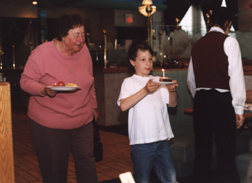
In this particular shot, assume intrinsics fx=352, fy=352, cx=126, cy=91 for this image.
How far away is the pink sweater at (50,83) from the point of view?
7.38 feet

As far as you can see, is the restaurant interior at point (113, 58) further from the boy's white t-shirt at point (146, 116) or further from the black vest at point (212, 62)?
the black vest at point (212, 62)

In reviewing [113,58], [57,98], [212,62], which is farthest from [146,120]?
[113,58]

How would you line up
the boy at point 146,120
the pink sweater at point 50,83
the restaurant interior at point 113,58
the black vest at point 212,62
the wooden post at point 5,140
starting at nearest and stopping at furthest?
the wooden post at point 5,140, the pink sweater at point 50,83, the boy at point 146,120, the black vest at point 212,62, the restaurant interior at point 113,58

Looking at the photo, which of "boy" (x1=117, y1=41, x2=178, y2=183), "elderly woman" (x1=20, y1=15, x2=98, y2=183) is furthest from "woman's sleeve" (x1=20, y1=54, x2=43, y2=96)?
"boy" (x1=117, y1=41, x2=178, y2=183)

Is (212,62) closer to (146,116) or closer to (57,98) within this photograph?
(146,116)

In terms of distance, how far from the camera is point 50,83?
2.29 metres

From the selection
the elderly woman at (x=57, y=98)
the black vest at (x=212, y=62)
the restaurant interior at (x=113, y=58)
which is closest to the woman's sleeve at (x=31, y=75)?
the elderly woman at (x=57, y=98)

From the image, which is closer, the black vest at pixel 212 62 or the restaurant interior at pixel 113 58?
the black vest at pixel 212 62

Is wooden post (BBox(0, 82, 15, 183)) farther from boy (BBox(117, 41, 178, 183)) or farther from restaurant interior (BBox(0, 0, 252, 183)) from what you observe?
boy (BBox(117, 41, 178, 183))

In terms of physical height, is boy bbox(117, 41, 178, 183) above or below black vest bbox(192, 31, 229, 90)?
below

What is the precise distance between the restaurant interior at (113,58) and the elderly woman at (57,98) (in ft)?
0.51

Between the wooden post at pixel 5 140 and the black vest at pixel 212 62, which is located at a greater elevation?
the black vest at pixel 212 62

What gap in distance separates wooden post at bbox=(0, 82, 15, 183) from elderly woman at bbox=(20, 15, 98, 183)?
142 millimetres

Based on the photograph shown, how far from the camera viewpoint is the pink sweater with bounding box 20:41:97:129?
2248mm
